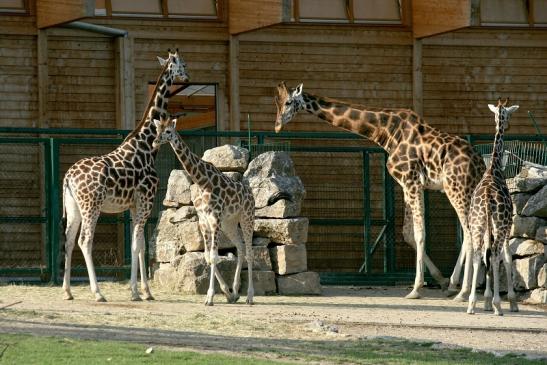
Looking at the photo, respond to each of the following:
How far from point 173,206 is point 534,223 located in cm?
498

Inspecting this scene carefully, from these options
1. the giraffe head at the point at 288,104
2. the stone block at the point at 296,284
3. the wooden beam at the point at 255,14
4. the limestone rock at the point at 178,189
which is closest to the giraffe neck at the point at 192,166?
the limestone rock at the point at 178,189

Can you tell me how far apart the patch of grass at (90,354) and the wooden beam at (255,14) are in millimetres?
9526

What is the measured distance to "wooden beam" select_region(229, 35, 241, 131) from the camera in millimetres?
22625

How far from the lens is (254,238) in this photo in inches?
734

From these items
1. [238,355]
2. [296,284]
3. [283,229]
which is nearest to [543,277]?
[296,284]

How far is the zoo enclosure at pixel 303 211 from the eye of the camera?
19.5 meters

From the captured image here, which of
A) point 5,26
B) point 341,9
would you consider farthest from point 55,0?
point 341,9

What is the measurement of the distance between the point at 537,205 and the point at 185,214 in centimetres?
480

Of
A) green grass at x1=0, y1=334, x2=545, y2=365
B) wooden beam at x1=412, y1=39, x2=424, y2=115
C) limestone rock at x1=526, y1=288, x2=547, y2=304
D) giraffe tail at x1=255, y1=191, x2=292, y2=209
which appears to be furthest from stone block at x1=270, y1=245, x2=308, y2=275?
wooden beam at x1=412, y1=39, x2=424, y2=115

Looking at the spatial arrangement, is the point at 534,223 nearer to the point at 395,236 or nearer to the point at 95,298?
the point at 395,236

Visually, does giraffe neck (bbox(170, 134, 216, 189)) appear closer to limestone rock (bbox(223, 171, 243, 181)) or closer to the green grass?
limestone rock (bbox(223, 171, 243, 181))

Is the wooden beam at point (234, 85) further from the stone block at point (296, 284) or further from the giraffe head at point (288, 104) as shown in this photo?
the stone block at point (296, 284)

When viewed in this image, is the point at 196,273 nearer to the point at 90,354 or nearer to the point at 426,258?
the point at 426,258

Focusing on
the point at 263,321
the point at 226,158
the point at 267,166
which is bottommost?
the point at 263,321
